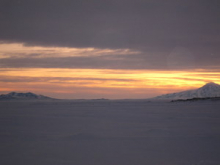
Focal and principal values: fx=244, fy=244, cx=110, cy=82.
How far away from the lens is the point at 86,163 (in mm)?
6867

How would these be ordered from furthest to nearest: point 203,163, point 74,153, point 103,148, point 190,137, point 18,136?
point 18,136, point 190,137, point 103,148, point 74,153, point 203,163

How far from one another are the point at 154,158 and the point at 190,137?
3569 millimetres

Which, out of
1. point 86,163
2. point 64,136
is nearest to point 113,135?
point 64,136

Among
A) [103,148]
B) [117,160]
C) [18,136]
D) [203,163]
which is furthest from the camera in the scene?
[18,136]

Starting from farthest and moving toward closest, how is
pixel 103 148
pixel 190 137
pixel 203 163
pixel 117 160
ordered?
pixel 190 137 < pixel 103 148 < pixel 117 160 < pixel 203 163

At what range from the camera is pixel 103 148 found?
8508mm

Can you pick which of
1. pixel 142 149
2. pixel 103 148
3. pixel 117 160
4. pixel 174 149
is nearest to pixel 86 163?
pixel 117 160

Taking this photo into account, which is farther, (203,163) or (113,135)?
(113,135)

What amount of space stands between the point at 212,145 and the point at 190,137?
150cm

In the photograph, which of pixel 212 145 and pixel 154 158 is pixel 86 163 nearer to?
pixel 154 158

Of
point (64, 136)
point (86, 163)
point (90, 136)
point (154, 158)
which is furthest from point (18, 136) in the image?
point (154, 158)

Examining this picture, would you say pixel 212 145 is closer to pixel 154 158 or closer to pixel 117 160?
pixel 154 158

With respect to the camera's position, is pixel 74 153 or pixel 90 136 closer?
pixel 74 153

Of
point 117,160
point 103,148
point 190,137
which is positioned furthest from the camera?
point 190,137
